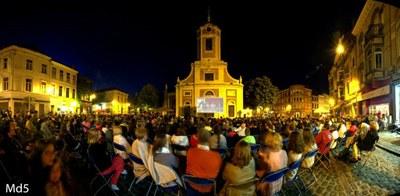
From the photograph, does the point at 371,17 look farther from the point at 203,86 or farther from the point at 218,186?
the point at 203,86

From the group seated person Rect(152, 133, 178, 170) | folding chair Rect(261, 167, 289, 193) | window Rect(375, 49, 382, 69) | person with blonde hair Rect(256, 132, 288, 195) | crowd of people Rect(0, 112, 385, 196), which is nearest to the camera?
crowd of people Rect(0, 112, 385, 196)

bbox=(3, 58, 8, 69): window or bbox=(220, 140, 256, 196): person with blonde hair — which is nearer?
bbox=(220, 140, 256, 196): person with blonde hair

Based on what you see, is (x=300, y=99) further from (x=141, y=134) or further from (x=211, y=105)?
(x=141, y=134)

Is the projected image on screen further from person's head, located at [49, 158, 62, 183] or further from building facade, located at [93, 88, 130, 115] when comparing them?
building facade, located at [93, 88, 130, 115]

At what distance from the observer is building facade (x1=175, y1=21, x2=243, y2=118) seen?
181ft

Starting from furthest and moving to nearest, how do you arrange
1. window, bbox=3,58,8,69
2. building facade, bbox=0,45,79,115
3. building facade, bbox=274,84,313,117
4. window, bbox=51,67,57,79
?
building facade, bbox=274,84,313,117 < window, bbox=51,67,57,79 < window, bbox=3,58,8,69 < building facade, bbox=0,45,79,115

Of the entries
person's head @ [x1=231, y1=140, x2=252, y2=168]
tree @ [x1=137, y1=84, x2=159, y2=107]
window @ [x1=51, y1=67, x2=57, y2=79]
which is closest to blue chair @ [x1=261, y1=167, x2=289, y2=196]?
person's head @ [x1=231, y1=140, x2=252, y2=168]

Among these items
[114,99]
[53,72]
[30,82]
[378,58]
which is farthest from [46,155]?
[114,99]

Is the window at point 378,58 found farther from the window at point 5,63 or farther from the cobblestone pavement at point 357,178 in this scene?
the window at point 5,63

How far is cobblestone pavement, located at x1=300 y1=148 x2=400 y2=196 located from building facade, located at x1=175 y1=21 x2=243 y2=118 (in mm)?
44383

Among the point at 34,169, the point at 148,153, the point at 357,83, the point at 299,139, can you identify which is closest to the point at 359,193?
the point at 299,139

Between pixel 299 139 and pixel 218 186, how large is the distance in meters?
2.26

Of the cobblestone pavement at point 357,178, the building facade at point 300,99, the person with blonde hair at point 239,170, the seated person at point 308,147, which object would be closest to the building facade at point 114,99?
the building facade at point 300,99

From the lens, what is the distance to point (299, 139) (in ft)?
21.1
